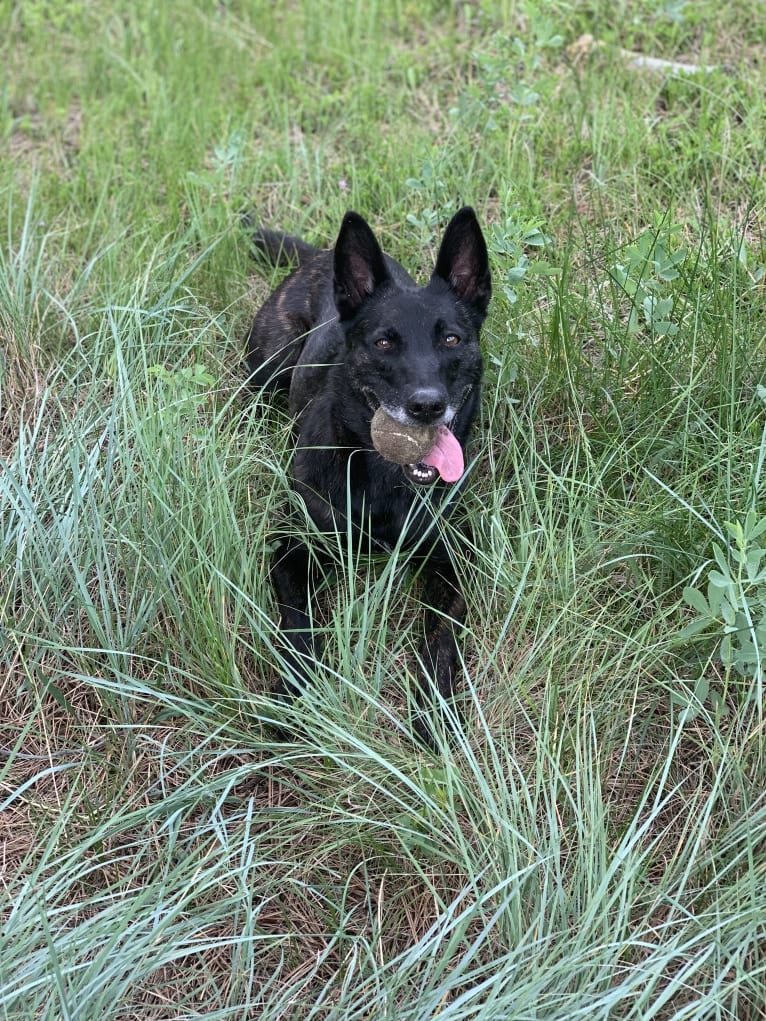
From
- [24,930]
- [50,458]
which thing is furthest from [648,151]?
[24,930]

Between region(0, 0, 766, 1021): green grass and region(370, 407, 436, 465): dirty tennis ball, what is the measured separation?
10.8 inches

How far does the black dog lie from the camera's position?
3119 mm

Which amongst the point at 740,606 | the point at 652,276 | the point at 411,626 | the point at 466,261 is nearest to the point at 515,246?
the point at 466,261

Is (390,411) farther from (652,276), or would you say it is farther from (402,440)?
(652,276)

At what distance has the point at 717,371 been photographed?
3.29 metres

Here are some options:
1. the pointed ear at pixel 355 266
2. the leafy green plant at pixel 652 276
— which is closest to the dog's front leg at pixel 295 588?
the pointed ear at pixel 355 266

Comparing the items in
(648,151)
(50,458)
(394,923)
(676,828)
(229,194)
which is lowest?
(394,923)

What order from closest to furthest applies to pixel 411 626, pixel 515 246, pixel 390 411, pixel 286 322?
pixel 390 411 → pixel 411 626 → pixel 515 246 → pixel 286 322

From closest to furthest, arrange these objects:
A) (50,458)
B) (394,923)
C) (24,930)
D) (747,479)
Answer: (24,930) → (394,923) → (747,479) → (50,458)

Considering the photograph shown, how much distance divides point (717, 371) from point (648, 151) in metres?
1.60

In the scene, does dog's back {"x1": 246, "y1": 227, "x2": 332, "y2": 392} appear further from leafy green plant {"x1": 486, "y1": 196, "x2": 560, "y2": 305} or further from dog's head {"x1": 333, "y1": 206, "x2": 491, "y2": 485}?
leafy green plant {"x1": 486, "y1": 196, "x2": 560, "y2": 305}

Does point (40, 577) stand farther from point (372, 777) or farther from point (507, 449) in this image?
point (507, 449)

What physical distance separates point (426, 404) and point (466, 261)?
600 millimetres

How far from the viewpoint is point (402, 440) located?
3064mm
